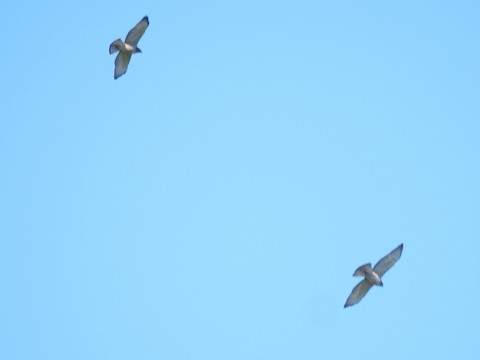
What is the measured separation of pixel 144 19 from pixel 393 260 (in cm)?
947

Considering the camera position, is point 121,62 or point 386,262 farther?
point 121,62

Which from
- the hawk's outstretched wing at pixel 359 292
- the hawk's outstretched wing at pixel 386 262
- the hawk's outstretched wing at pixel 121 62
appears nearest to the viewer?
the hawk's outstretched wing at pixel 386 262

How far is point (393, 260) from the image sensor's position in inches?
1185

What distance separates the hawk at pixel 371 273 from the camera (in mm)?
29641

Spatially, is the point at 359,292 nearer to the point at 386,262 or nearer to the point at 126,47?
the point at 386,262

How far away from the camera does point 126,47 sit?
30.9m

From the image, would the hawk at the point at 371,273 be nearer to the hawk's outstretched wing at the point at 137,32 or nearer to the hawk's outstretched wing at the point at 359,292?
the hawk's outstretched wing at the point at 359,292

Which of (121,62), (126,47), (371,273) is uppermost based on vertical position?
(126,47)

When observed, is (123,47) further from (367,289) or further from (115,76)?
(367,289)

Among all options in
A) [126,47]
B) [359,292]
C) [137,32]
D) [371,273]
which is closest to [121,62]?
[126,47]

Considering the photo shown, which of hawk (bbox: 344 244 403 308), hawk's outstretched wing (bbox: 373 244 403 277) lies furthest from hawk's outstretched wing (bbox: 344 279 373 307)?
hawk's outstretched wing (bbox: 373 244 403 277)

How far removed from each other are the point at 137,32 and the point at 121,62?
994mm

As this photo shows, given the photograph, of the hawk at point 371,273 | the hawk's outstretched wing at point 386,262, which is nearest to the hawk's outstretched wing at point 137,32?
the hawk at point 371,273

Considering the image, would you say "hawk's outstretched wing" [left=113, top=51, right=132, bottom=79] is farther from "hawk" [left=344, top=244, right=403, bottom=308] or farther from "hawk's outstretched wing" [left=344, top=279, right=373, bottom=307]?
"hawk's outstretched wing" [left=344, top=279, right=373, bottom=307]
